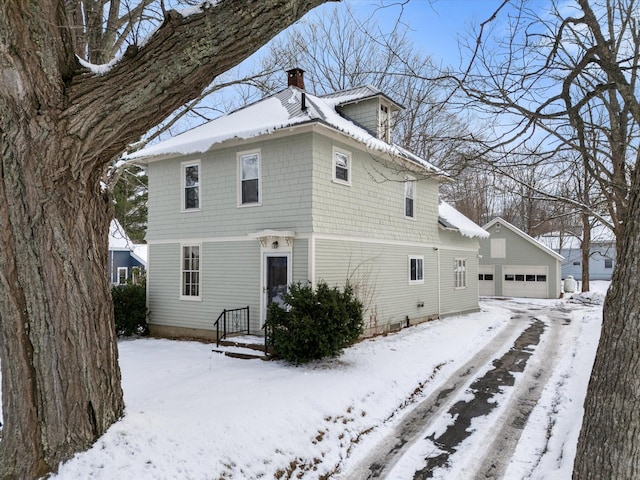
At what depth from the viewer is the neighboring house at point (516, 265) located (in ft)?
83.8

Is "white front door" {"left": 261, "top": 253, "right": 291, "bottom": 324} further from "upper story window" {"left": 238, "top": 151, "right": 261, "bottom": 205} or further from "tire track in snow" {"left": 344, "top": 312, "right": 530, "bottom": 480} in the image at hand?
"tire track in snow" {"left": 344, "top": 312, "right": 530, "bottom": 480}

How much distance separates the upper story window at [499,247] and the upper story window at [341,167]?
18.4 metres

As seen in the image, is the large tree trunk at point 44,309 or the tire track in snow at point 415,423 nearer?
the large tree trunk at point 44,309

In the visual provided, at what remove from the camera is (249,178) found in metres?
11.3

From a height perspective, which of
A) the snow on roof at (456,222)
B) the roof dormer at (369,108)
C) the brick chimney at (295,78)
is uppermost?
the brick chimney at (295,78)

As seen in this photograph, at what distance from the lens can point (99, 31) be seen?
9.96 meters

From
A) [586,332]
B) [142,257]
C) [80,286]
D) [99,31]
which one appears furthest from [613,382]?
[142,257]

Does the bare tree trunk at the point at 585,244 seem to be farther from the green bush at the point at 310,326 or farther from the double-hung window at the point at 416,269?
the green bush at the point at 310,326

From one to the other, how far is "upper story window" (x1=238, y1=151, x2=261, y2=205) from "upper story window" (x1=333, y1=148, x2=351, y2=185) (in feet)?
6.56

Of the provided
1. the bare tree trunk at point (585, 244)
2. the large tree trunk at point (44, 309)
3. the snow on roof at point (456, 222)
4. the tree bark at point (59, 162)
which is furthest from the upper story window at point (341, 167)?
the bare tree trunk at point (585, 244)

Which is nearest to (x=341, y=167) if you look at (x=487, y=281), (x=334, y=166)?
(x=334, y=166)

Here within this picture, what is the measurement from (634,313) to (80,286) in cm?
477

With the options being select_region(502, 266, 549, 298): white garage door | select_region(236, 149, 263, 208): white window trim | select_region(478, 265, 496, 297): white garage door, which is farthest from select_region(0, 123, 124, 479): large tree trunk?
select_region(502, 266, 549, 298): white garage door

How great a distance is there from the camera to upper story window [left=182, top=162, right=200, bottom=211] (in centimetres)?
1230
